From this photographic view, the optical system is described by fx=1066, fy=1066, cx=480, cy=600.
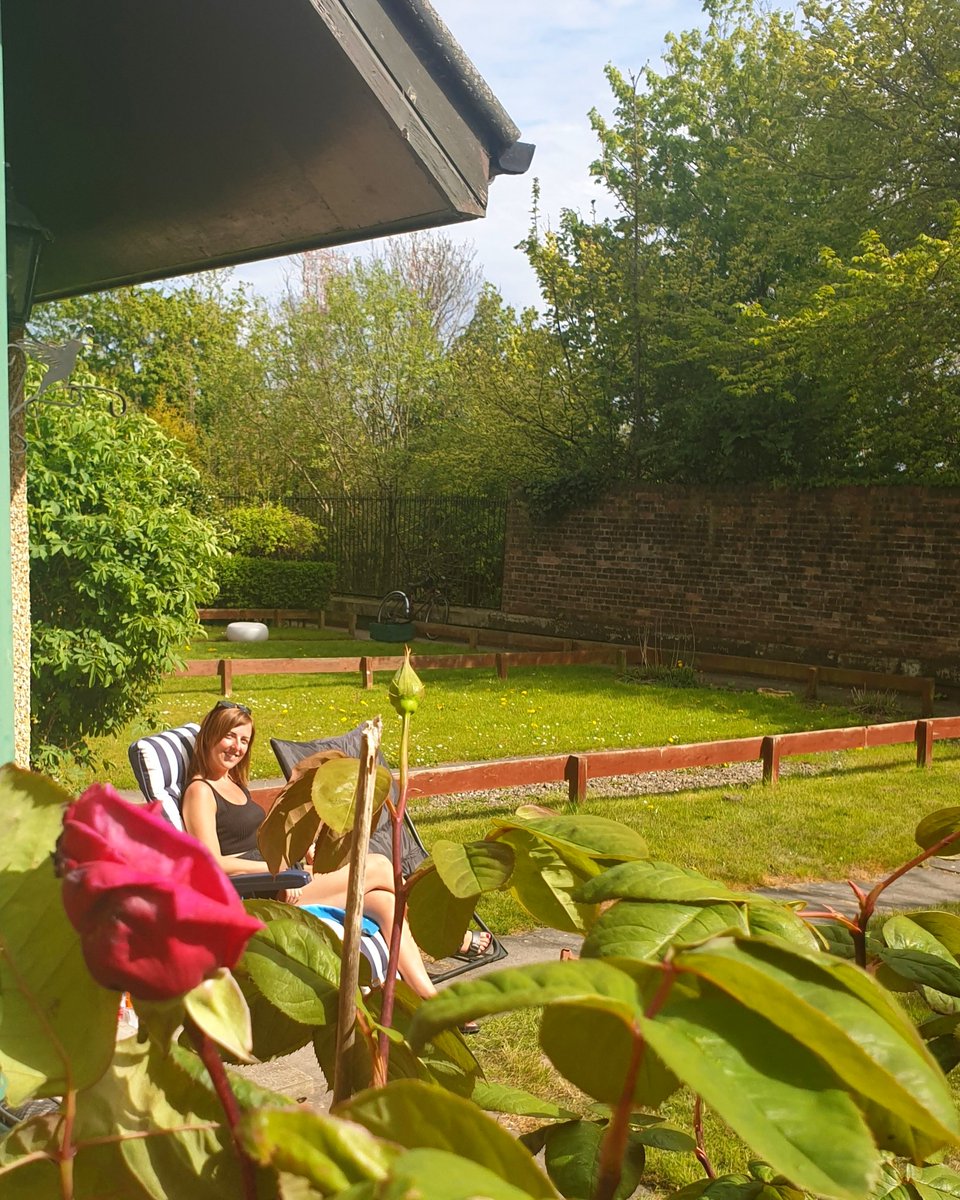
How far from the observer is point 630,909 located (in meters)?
0.53

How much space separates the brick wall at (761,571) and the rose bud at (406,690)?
14.7 m

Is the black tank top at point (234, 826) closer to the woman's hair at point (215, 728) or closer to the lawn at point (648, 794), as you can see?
the woman's hair at point (215, 728)

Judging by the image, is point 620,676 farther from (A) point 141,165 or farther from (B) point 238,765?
(A) point 141,165

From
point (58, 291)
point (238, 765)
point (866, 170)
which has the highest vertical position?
point (866, 170)

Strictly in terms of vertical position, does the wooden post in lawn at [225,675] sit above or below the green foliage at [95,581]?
below

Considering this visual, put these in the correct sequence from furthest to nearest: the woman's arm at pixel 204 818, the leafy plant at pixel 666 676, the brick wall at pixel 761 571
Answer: the brick wall at pixel 761 571 → the leafy plant at pixel 666 676 → the woman's arm at pixel 204 818

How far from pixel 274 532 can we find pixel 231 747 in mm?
19153

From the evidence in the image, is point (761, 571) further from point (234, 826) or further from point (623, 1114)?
point (623, 1114)

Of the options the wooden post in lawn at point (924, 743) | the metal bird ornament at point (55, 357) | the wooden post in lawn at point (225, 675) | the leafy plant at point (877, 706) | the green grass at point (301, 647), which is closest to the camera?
the metal bird ornament at point (55, 357)

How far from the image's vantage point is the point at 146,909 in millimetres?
360

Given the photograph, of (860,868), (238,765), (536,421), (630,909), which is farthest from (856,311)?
(630,909)

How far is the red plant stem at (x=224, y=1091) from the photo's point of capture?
1.34 feet

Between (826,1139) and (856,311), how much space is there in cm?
1466

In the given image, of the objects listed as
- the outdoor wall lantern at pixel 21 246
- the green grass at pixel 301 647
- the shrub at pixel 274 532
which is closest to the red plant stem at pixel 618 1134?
the outdoor wall lantern at pixel 21 246
